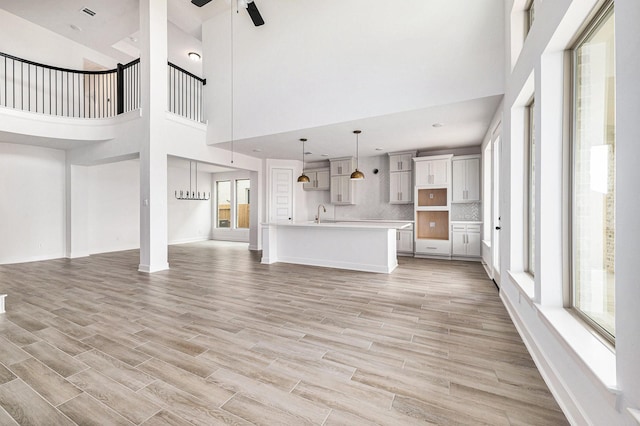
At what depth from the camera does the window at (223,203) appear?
36.0 ft

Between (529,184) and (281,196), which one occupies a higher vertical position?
(281,196)

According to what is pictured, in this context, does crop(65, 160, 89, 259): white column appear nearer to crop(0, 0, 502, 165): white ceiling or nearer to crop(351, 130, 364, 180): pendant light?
crop(0, 0, 502, 165): white ceiling

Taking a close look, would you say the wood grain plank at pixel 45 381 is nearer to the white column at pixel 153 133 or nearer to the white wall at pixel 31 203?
the white column at pixel 153 133

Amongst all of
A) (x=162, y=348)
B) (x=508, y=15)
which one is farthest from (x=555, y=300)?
(x=508, y=15)

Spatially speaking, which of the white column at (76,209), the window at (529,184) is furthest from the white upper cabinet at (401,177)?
the white column at (76,209)

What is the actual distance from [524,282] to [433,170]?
4.53 meters

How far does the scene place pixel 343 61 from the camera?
187 inches

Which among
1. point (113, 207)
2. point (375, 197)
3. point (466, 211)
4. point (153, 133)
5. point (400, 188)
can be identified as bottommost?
point (466, 211)

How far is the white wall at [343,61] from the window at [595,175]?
2.12 meters

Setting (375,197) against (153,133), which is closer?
(153,133)

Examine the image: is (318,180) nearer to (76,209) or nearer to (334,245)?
(334,245)

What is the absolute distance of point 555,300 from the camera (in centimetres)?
204

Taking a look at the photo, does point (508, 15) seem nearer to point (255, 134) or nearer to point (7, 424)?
point (255, 134)

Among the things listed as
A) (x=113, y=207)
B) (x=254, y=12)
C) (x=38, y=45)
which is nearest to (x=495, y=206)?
(x=254, y=12)
